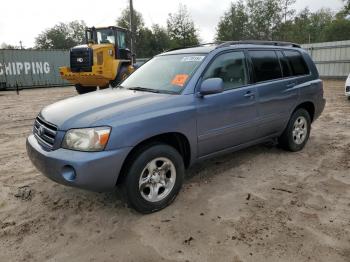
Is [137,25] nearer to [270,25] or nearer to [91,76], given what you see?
[270,25]

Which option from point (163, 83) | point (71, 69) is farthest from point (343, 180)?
point (71, 69)

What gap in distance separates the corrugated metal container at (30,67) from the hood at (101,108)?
54.7 feet

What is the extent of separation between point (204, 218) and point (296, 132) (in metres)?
2.85

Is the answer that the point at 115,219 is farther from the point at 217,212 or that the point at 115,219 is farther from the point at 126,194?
the point at 217,212

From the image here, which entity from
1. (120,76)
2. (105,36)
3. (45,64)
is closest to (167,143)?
(120,76)

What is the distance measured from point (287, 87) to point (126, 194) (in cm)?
312

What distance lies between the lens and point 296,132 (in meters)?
5.46

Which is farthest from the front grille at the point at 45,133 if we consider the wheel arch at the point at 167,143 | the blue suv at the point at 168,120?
the wheel arch at the point at 167,143

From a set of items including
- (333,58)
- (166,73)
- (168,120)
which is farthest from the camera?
(333,58)

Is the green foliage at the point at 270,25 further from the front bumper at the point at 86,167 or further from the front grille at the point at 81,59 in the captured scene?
the front bumper at the point at 86,167

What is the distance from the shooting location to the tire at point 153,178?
3.26 m

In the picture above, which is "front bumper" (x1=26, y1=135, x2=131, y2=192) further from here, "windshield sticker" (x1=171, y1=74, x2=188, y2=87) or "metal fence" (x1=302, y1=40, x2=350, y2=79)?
"metal fence" (x1=302, y1=40, x2=350, y2=79)

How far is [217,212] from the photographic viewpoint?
3490 mm

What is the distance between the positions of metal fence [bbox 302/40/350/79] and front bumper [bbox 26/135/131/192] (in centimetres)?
1954
